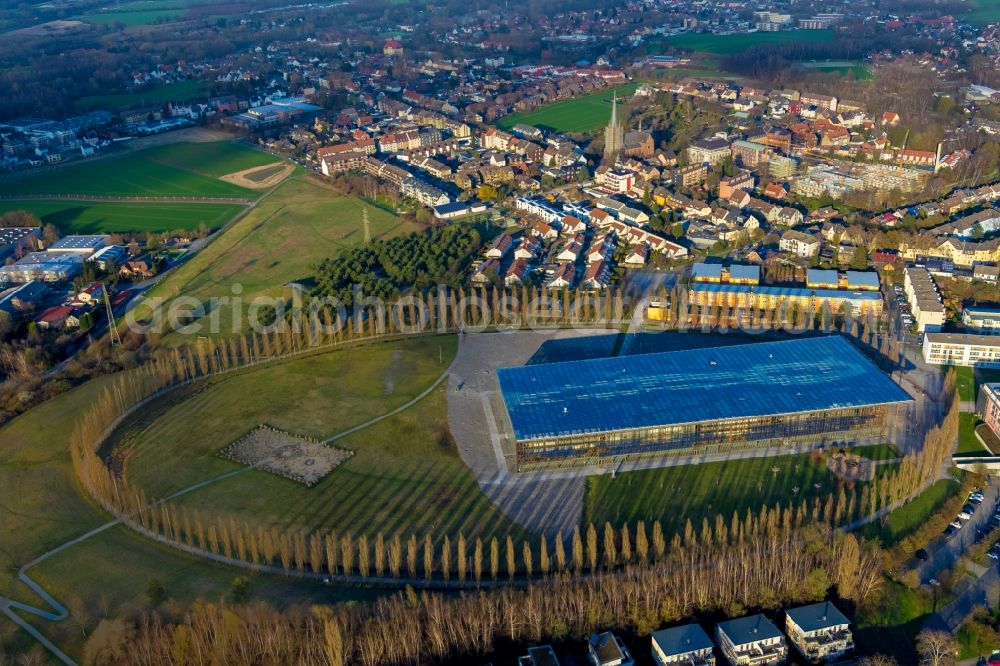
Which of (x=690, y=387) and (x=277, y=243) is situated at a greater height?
(x=690, y=387)

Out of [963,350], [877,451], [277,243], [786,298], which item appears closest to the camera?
[877,451]

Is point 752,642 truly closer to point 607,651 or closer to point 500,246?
point 607,651

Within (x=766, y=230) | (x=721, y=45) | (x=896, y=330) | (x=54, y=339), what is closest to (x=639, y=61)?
(x=721, y=45)

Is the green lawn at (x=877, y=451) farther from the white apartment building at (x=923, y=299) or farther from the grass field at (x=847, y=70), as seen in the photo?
the grass field at (x=847, y=70)

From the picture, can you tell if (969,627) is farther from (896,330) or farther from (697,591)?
(896,330)

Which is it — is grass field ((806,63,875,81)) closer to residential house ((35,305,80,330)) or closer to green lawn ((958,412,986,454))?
green lawn ((958,412,986,454))

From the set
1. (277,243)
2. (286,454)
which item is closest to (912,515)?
(286,454)

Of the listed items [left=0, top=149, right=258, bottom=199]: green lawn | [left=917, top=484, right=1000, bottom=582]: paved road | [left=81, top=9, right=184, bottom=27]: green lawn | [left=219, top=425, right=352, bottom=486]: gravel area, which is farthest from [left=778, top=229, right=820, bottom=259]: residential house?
[left=81, top=9, right=184, bottom=27]: green lawn
